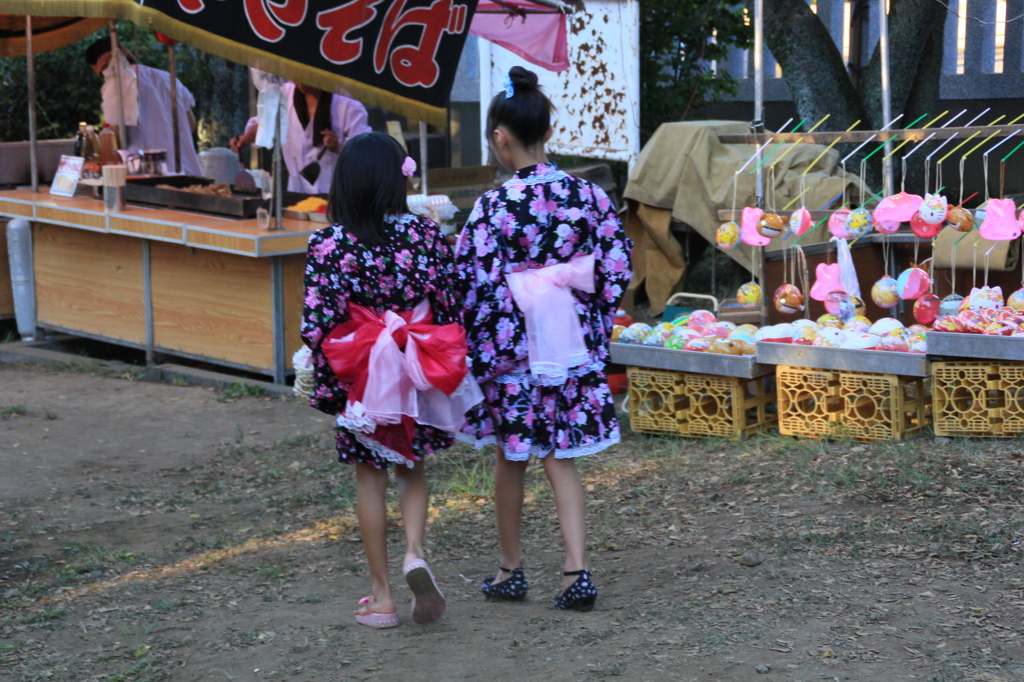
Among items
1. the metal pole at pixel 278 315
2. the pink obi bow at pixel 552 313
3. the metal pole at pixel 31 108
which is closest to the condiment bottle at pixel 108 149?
the metal pole at pixel 31 108

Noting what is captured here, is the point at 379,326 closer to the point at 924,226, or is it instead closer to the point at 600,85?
the point at 924,226

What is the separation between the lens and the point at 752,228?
5.66 m

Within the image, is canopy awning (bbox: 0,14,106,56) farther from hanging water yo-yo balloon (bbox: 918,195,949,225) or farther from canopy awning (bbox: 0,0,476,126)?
hanging water yo-yo balloon (bbox: 918,195,949,225)

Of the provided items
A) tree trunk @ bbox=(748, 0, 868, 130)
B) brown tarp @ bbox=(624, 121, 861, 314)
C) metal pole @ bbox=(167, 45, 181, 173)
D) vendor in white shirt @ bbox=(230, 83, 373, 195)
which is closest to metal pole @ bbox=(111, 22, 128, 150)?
metal pole @ bbox=(167, 45, 181, 173)

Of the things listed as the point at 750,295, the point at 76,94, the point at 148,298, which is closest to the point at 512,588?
the point at 750,295

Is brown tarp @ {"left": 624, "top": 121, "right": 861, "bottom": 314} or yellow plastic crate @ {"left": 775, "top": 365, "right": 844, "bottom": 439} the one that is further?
brown tarp @ {"left": 624, "top": 121, "right": 861, "bottom": 314}

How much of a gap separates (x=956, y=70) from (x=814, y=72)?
219 inches

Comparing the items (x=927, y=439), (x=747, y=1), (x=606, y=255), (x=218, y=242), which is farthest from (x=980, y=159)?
(x=606, y=255)

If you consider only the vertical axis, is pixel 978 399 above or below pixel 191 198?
below

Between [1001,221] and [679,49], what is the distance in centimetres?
590

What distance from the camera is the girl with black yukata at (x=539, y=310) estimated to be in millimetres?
3191

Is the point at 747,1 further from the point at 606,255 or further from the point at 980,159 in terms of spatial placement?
the point at 606,255

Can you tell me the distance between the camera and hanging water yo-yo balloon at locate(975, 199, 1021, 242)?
16.6 ft

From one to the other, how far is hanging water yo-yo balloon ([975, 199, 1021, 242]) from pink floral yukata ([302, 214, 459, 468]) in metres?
3.09
